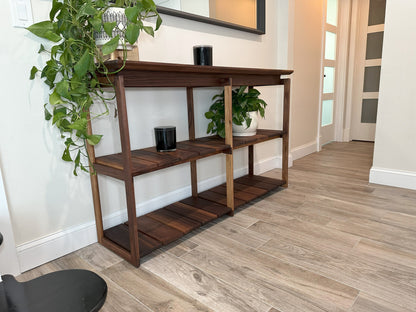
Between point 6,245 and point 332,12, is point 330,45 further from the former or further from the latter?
point 6,245

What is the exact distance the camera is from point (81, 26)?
1143mm

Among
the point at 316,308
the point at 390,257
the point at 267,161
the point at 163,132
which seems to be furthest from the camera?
the point at 267,161

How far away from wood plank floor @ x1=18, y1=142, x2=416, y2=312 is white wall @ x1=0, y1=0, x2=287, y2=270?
6.7 inches

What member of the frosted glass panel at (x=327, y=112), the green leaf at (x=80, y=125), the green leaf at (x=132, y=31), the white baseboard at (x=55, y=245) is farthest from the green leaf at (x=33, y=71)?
the frosted glass panel at (x=327, y=112)

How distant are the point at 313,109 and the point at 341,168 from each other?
2.81 ft

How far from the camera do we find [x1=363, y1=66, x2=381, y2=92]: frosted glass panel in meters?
3.72

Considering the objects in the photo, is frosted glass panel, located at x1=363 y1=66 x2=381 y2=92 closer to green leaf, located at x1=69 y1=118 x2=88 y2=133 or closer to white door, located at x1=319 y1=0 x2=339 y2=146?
white door, located at x1=319 y1=0 x2=339 y2=146

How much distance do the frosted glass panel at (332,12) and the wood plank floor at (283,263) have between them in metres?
2.48

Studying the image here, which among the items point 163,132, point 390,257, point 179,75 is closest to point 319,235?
A: point 390,257

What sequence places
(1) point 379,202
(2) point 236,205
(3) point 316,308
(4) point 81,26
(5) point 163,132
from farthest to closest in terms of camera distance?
(1) point 379,202 < (2) point 236,205 < (5) point 163,132 < (4) point 81,26 < (3) point 316,308

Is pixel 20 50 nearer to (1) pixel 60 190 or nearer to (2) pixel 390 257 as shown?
(1) pixel 60 190

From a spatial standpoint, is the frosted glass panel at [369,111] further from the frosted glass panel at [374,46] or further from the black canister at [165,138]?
the black canister at [165,138]

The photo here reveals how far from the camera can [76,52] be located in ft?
3.84

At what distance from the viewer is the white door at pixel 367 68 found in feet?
11.9
